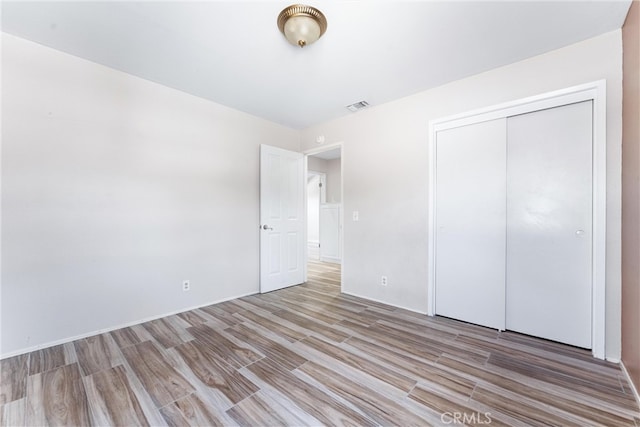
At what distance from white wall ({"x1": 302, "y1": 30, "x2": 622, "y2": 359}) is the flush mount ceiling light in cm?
155

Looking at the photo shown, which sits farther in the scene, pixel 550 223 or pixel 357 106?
pixel 357 106

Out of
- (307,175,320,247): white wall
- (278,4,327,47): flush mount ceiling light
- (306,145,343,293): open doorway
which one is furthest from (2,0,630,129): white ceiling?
(307,175,320,247): white wall

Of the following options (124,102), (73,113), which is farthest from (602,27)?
(73,113)

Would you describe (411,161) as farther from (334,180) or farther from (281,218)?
(334,180)

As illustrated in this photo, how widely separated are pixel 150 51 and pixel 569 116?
356 centimetres

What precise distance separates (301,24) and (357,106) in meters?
1.59

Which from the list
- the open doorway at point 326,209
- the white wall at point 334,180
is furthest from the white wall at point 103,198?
the white wall at point 334,180

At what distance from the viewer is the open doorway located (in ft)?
18.8

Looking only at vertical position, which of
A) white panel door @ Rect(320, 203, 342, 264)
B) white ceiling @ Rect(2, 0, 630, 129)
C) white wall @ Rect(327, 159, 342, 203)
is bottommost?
white panel door @ Rect(320, 203, 342, 264)

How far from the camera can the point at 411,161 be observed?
9.59 ft

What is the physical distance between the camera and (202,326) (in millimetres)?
2523

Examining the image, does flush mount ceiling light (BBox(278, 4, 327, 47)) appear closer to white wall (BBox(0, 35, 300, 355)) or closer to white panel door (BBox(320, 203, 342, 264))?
white wall (BBox(0, 35, 300, 355))

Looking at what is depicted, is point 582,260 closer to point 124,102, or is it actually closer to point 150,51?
point 150,51

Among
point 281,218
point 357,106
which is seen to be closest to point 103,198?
point 281,218
